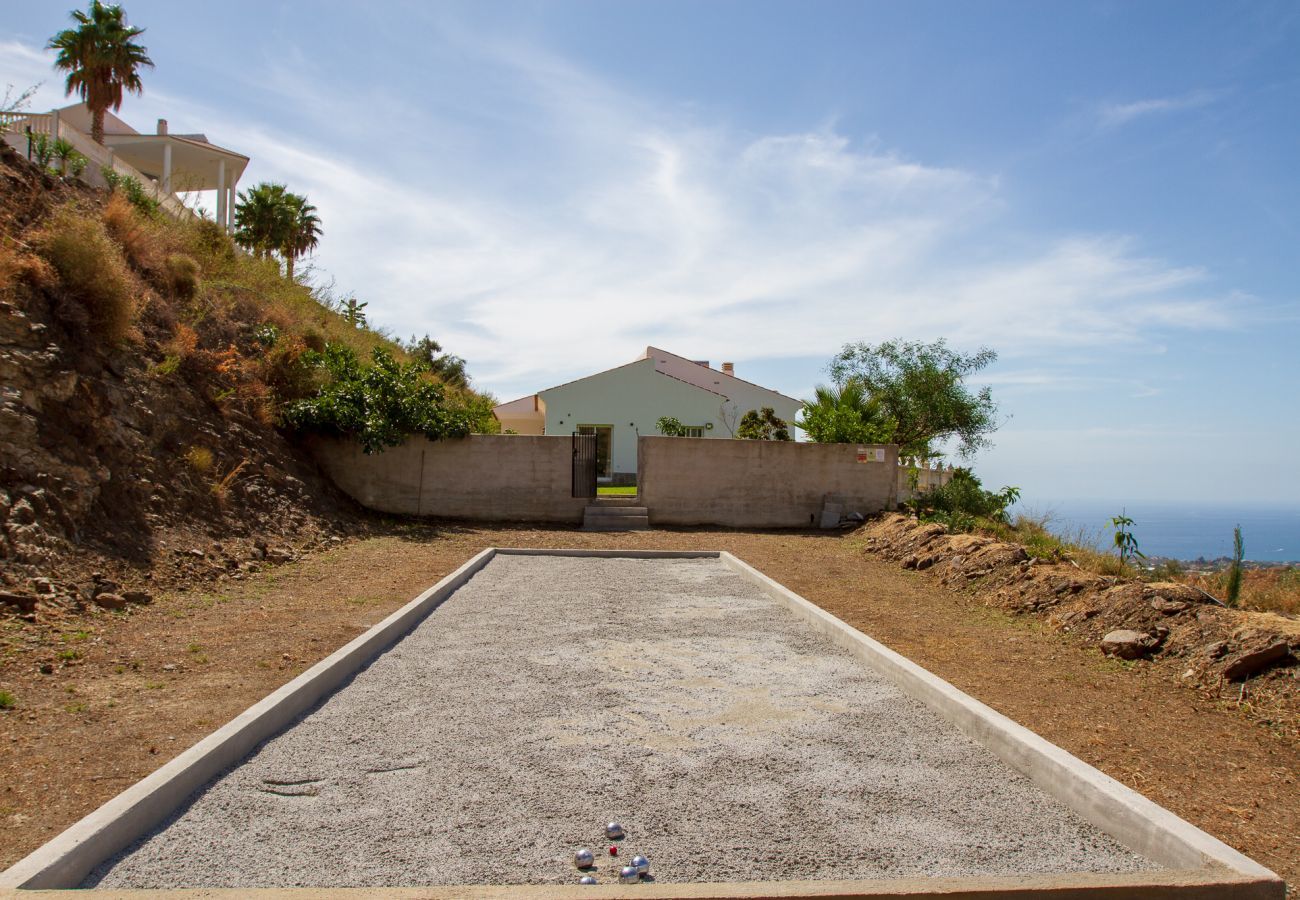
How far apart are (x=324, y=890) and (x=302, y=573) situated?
7690mm

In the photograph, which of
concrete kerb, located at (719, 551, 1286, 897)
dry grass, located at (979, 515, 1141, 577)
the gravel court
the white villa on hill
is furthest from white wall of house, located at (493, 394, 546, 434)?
concrete kerb, located at (719, 551, 1286, 897)

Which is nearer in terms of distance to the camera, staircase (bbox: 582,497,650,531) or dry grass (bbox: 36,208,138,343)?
dry grass (bbox: 36,208,138,343)

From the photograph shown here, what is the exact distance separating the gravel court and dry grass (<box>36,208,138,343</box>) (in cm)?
711

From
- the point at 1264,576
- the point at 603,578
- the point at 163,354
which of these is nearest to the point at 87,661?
the point at 603,578

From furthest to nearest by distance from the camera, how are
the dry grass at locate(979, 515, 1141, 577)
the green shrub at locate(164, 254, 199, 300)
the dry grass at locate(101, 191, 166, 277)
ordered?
the green shrub at locate(164, 254, 199, 300) → the dry grass at locate(101, 191, 166, 277) → the dry grass at locate(979, 515, 1141, 577)

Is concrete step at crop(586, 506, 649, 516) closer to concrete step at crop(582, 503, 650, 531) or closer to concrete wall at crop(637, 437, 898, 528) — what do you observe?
concrete step at crop(582, 503, 650, 531)

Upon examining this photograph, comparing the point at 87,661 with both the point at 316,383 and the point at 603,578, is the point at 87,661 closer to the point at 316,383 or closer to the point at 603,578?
the point at 603,578

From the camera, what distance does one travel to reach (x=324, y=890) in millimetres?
2713

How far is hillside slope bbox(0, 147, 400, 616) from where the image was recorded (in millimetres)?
7531

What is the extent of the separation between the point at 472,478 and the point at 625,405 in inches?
557

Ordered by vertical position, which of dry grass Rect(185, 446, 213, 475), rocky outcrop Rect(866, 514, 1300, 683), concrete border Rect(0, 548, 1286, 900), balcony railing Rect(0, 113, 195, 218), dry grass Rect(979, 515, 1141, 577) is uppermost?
balcony railing Rect(0, 113, 195, 218)

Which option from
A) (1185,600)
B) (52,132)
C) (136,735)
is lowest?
(136,735)

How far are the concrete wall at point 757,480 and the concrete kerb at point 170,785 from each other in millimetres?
10613

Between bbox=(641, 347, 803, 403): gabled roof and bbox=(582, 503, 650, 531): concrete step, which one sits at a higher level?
bbox=(641, 347, 803, 403): gabled roof
